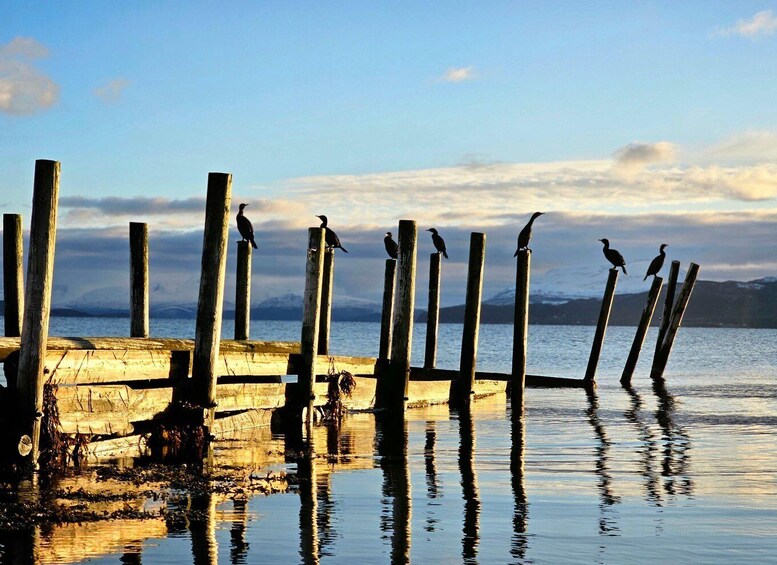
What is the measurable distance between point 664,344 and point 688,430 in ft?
50.0

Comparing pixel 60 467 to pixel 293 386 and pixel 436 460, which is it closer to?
pixel 436 460

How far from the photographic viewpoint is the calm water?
29.8 feet

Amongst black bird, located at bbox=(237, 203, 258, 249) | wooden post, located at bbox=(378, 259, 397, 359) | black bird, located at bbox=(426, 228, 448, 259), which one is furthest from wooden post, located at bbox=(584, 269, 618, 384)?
black bird, located at bbox=(237, 203, 258, 249)

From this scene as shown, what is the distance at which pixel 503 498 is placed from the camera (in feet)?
38.3

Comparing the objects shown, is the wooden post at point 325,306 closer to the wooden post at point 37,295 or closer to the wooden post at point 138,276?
the wooden post at point 138,276

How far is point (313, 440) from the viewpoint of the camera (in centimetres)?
1667

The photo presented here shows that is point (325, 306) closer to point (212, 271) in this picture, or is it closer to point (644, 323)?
point (212, 271)

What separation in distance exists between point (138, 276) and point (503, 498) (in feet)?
26.0

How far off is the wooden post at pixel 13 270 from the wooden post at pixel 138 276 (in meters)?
1.66

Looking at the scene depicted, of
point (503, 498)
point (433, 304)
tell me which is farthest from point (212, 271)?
point (433, 304)

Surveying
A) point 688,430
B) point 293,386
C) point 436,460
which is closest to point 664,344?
point 688,430

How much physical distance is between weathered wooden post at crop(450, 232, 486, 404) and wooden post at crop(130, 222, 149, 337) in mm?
7574

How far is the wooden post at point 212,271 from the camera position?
14531 mm

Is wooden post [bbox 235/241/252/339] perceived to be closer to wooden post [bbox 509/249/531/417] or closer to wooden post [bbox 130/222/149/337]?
wooden post [bbox 130/222/149/337]
